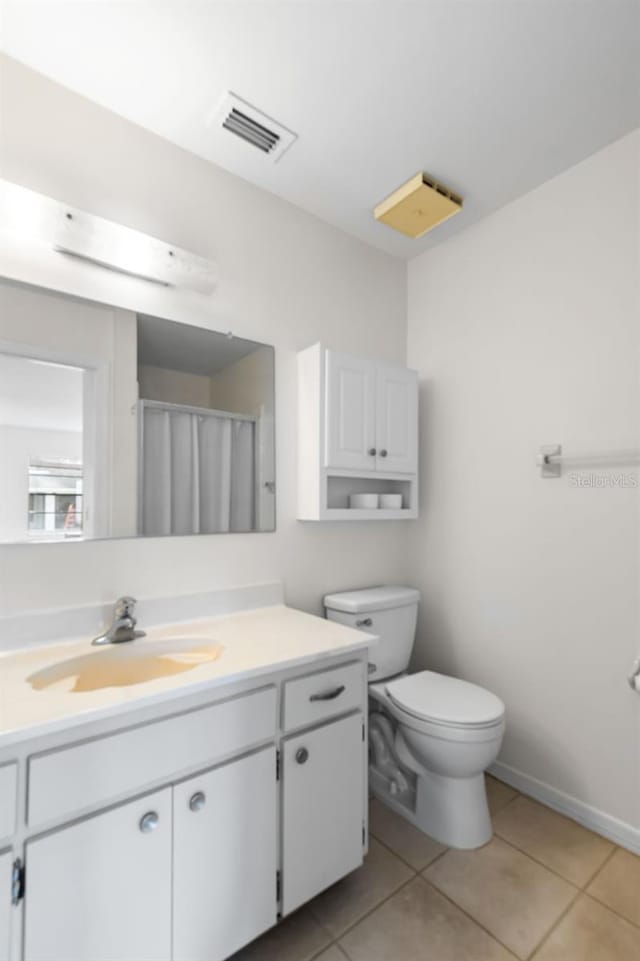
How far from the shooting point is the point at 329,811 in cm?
123

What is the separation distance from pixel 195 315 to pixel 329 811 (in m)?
1.65

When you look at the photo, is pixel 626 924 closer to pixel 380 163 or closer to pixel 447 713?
pixel 447 713

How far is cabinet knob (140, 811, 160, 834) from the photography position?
931mm

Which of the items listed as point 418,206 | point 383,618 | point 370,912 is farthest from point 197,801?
point 418,206

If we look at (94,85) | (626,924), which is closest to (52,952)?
(626,924)

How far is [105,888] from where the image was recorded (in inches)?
35.0

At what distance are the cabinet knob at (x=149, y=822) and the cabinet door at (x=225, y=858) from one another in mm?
44

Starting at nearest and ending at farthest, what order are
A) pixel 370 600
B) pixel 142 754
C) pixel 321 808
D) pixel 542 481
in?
pixel 142 754 < pixel 321 808 < pixel 542 481 < pixel 370 600

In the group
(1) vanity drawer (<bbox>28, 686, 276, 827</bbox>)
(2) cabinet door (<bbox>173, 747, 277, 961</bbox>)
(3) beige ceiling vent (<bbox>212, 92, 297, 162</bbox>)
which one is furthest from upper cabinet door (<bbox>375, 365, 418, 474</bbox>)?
(2) cabinet door (<bbox>173, 747, 277, 961</bbox>)

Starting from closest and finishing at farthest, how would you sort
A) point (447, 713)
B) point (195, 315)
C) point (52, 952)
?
point (52, 952), point (447, 713), point (195, 315)

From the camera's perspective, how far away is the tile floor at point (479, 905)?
45.5 inches

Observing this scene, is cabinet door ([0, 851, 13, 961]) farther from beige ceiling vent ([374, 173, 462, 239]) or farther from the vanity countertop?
beige ceiling vent ([374, 173, 462, 239])

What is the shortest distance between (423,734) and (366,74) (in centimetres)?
214
